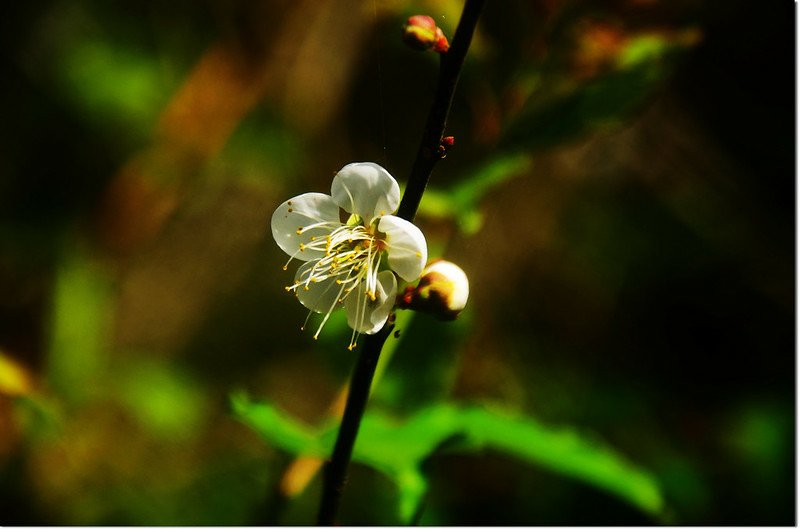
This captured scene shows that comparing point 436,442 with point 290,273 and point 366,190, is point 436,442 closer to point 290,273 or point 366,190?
point 366,190

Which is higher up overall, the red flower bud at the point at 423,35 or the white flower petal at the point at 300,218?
the red flower bud at the point at 423,35

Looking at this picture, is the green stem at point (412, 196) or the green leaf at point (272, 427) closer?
the green stem at point (412, 196)

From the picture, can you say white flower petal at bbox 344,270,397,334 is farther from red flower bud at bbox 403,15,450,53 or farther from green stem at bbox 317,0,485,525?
red flower bud at bbox 403,15,450,53

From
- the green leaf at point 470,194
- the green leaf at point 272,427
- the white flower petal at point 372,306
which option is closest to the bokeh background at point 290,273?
the green leaf at point 470,194

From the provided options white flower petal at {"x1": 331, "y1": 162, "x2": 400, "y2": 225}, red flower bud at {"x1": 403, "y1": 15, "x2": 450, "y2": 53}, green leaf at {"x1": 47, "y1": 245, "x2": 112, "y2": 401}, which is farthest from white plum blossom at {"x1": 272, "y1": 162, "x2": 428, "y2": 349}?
green leaf at {"x1": 47, "y1": 245, "x2": 112, "y2": 401}

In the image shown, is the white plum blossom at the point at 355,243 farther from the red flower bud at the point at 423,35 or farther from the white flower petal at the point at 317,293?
the red flower bud at the point at 423,35

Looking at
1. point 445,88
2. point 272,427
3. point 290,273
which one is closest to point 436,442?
point 272,427
